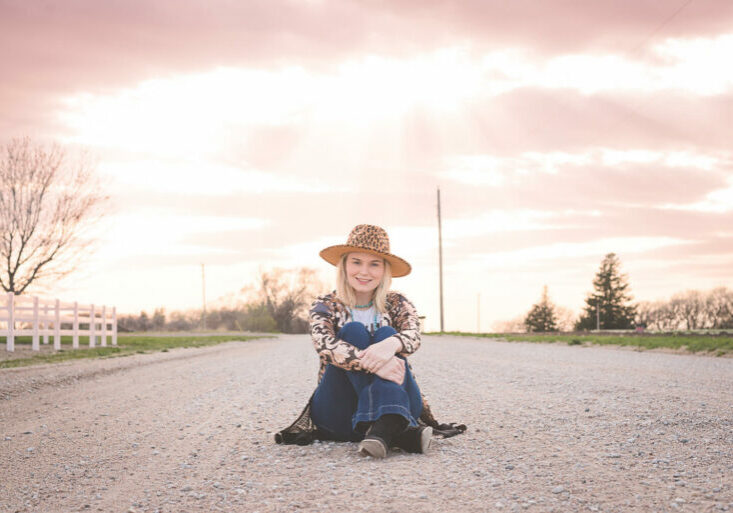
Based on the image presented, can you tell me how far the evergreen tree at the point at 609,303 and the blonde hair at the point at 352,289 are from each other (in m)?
61.7

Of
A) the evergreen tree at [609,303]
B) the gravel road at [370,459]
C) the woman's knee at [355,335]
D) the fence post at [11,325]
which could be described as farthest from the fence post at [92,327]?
the evergreen tree at [609,303]

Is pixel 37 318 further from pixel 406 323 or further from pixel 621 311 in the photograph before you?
pixel 621 311

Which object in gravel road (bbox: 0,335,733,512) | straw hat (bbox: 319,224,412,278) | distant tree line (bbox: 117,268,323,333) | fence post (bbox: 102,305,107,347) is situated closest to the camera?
gravel road (bbox: 0,335,733,512)

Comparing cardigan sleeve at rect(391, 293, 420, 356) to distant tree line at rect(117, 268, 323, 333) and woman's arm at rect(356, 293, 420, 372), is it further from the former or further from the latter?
distant tree line at rect(117, 268, 323, 333)

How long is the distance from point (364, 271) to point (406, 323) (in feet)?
1.50

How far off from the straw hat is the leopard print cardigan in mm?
255

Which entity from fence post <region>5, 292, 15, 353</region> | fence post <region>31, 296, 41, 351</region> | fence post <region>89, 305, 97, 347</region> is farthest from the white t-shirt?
fence post <region>89, 305, 97, 347</region>

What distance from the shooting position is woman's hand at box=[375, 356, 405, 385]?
377cm

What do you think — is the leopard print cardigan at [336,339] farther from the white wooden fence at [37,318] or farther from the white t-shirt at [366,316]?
the white wooden fence at [37,318]

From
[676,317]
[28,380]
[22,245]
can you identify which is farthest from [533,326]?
[28,380]

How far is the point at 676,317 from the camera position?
68.4 m

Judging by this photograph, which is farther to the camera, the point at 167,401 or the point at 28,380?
the point at 28,380

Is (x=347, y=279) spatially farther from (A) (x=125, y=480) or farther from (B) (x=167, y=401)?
(B) (x=167, y=401)

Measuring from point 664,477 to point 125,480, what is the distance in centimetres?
302
